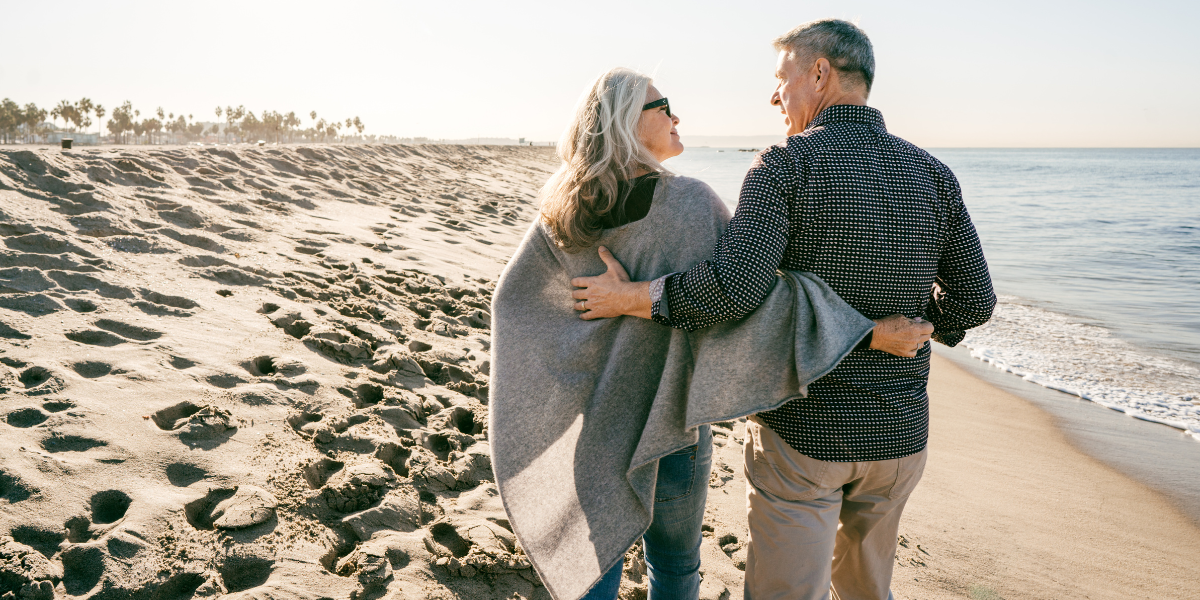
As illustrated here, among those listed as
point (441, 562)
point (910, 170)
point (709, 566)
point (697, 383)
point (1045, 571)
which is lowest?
point (1045, 571)

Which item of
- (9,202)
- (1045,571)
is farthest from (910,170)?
(9,202)

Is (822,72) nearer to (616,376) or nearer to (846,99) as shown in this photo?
(846,99)

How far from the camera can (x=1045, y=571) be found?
10.5ft

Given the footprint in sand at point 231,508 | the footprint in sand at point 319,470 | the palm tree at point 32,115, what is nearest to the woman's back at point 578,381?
the footprint in sand at point 231,508

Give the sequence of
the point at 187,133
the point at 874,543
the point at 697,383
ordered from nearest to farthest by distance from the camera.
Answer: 1. the point at 697,383
2. the point at 874,543
3. the point at 187,133

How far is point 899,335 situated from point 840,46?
80cm

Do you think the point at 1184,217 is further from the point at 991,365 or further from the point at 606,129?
the point at 606,129

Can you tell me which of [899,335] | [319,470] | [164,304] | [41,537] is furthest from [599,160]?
[164,304]

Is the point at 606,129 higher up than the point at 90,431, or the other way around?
the point at 606,129

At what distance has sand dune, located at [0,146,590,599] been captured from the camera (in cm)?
212

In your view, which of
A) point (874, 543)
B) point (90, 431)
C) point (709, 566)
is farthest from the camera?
point (709, 566)

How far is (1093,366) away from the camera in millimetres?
6645

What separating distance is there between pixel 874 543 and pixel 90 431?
2856 mm

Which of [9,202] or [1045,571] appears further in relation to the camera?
[9,202]
